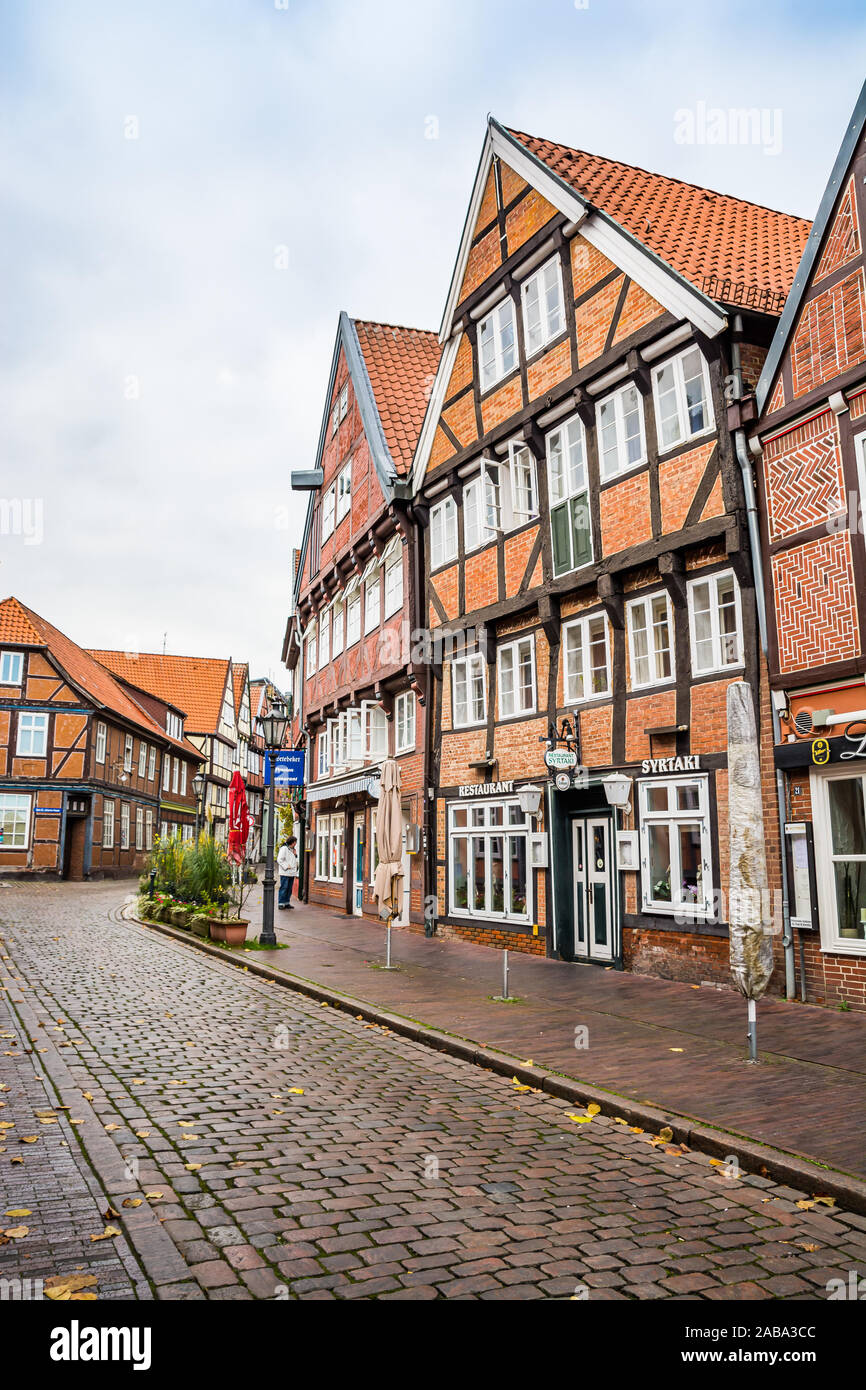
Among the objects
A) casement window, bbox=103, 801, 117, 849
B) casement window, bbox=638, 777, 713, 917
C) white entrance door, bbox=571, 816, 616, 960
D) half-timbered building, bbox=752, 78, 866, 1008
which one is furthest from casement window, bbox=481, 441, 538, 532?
casement window, bbox=103, 801, 117, 849

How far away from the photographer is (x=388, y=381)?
2498 centimetres

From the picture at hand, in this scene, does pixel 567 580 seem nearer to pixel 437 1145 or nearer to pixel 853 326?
pixel 853 326

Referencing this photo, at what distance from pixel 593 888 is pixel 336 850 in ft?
42.4

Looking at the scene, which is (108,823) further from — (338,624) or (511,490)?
(511,490)

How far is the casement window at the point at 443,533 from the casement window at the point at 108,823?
27613mm

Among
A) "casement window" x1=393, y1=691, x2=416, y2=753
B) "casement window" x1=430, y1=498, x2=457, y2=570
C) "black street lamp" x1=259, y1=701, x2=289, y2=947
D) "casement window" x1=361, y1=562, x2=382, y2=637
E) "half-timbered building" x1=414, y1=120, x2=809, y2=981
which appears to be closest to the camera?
"half-timbered building" x1=414, y1=120, x2=809, y2=981

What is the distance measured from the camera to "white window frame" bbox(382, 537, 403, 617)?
21.8m

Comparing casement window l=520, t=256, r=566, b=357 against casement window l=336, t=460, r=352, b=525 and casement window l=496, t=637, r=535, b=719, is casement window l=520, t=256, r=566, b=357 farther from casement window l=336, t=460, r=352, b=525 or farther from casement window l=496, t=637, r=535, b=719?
casement window l=336, t=460, r=352, b=525

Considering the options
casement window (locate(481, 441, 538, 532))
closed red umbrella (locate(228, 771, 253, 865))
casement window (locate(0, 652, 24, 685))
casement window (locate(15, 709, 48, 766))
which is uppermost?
casement window (locate(0, 652, 24, 685))

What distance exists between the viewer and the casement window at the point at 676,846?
12.3 metres

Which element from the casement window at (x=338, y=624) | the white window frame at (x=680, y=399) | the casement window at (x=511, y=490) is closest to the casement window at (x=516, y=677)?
the casement window at (x=511, y=490)

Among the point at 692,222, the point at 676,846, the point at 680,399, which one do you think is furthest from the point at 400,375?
the point at 676,846

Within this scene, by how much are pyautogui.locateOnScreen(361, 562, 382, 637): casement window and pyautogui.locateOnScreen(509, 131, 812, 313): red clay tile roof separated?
9.52m
